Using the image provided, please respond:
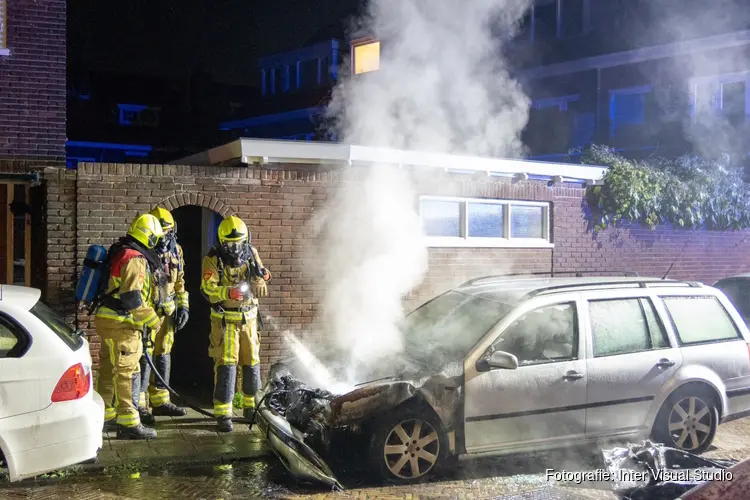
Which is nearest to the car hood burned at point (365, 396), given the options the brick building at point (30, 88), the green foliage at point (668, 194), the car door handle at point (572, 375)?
the car door handle at point (572, 375)

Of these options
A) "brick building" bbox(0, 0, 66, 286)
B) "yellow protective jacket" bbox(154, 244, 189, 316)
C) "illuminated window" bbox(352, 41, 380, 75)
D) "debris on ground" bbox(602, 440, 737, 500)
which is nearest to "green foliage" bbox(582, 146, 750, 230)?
"illuminated window" bbox(352, 41, 380, 75)

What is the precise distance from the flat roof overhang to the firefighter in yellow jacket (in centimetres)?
154

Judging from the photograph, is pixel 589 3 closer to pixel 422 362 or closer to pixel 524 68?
pixel 524 68

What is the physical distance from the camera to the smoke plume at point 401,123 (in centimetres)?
905

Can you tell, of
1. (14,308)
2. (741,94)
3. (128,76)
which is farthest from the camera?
(128,76)

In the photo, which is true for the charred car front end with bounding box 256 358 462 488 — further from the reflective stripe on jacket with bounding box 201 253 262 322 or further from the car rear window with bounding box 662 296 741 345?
the car rear window with bounding box 662 296 741 345

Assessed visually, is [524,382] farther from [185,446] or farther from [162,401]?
[162,401]

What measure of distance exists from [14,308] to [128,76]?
30.4m

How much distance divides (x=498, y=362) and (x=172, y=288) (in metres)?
3.69

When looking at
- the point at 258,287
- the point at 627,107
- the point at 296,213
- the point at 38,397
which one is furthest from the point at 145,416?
the point at 627,107

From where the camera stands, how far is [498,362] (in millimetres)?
5551

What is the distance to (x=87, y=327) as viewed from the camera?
7957 millimetres

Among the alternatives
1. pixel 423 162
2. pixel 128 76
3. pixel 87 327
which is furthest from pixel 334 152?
pixel 128 76

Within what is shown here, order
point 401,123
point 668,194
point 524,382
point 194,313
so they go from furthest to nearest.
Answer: point 668,194, point 401,123, point 194,313, point 524,382
